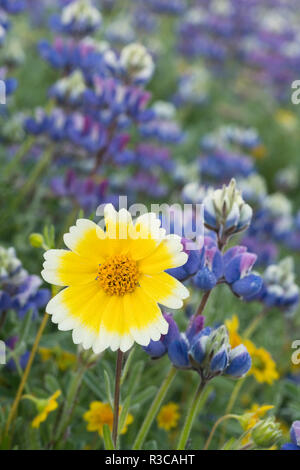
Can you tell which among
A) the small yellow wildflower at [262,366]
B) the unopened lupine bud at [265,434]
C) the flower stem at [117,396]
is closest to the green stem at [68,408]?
the flower stem at [117,396]

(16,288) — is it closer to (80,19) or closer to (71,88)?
(71,88)

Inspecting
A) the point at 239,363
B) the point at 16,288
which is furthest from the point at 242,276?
the point at 16,288

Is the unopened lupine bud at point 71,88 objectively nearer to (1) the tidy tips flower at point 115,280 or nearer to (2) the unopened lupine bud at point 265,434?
(1) the tidy tips flower at point 115,280

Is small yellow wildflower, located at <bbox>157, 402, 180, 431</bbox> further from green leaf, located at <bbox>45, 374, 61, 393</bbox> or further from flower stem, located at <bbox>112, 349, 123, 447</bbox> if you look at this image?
flower stem, located at <bbox>112, 349, 123, 447</bbox>

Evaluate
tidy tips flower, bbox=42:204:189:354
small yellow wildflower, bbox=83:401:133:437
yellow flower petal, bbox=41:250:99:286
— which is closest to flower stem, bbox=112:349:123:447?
tidy tips flower, bbox=42:204:189:354
